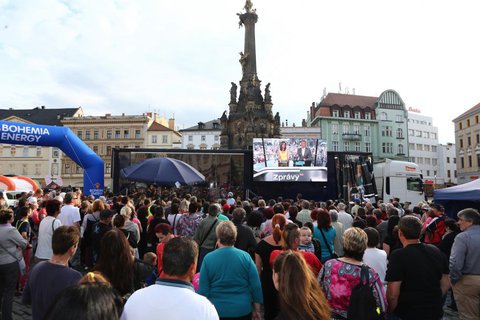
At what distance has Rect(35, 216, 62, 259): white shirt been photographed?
636 centimetres

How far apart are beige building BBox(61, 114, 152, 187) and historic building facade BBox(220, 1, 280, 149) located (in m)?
32.9

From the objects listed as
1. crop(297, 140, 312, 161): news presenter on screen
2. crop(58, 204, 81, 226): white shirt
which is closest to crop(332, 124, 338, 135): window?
crop(297, 140, 312, 161): news presenter on screen

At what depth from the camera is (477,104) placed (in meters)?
55.4

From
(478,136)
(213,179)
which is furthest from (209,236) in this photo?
(478,136)

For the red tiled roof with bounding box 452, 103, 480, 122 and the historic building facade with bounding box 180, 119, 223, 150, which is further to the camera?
the historic building facade with bounding box 180, 119, 223, 150

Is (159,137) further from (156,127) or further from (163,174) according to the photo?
(163,174)

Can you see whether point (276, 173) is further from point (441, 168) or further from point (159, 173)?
point (441, 168)

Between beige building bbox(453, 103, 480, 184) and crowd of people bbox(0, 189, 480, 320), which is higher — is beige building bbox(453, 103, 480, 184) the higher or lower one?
the higher one

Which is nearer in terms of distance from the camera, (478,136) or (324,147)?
(324,147)

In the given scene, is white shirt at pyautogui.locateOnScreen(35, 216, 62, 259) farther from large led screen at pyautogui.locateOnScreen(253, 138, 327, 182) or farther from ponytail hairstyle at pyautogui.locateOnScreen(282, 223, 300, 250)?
large led screen at pyautogui.locateOnScreen(253, 138, 327, 182)

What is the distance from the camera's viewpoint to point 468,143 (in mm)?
55656

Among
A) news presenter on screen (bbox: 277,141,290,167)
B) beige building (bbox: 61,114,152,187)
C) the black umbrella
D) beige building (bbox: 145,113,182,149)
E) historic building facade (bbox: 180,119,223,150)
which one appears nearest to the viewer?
the black umbrella

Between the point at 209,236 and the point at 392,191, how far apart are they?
21.3m

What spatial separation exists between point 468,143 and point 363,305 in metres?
62.7
